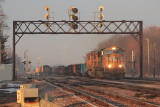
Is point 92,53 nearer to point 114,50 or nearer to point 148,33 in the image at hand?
point 114,50

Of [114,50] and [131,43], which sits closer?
[114,50]

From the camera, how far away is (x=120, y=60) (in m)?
34.3

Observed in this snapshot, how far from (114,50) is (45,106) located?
1032 inches

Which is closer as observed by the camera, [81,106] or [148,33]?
[81,106]

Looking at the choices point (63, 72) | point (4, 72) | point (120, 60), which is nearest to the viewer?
point (120, 60)

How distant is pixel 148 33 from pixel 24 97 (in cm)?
8296

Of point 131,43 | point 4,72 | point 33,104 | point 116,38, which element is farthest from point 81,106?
point 116,38

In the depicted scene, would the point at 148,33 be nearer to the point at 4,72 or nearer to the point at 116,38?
the point at 116,38

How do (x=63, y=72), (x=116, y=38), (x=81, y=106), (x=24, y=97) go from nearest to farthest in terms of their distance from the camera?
(x=24, y=97)
(x=81, y=106)
(x=63, y=72)
(x=116, y=38)

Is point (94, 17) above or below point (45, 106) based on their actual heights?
above

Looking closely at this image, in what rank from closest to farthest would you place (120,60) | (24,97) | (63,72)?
(24,97)
(120,60)
(63,72)

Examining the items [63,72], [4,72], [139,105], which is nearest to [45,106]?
[139,105]

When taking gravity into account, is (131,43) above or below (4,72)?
above

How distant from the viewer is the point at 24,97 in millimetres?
8719
